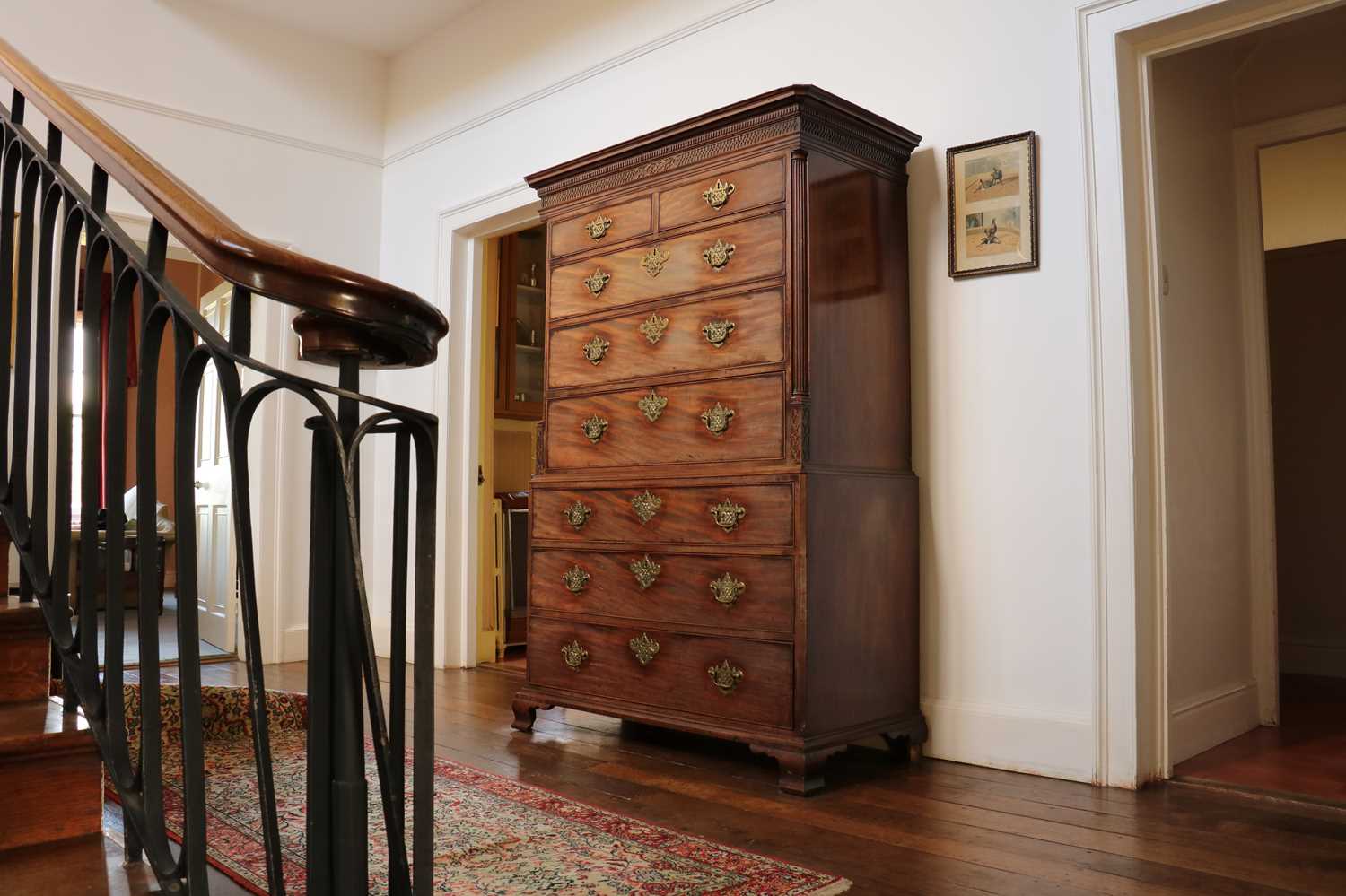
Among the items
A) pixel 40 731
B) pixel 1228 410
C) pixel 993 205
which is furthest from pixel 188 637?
pixel 1228 410

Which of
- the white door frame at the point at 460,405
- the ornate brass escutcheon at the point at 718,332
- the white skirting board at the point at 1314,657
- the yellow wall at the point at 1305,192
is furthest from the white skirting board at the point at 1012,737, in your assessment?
the yellow wall at the point at 1305,192

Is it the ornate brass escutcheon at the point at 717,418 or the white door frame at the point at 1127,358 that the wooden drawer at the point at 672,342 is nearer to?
the ornate brass escutcheon at the point at 717,418

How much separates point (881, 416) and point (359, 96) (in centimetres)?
373

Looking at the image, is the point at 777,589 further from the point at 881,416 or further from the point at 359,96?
the point at 359,96

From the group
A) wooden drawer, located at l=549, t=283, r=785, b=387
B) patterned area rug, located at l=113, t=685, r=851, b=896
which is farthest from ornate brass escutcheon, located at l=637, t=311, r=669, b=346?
patterned area rug, located at l=113, t=685, r=851, b=896

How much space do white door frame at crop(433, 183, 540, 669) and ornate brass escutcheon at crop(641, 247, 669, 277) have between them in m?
1.69

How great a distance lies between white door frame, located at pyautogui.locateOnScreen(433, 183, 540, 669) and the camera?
486 cm

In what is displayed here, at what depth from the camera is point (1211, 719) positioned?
3262 mm

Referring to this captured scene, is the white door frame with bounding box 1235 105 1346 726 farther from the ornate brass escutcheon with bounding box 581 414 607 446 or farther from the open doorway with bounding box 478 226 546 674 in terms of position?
the open doorway with bounding box 478 226 546 674

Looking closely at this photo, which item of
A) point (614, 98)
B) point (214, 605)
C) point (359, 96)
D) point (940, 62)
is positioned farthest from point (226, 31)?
point (940, 62)

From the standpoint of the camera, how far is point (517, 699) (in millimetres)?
3408

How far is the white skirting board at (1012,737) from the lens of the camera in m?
2.81

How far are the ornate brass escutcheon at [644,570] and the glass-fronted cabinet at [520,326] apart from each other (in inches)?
104

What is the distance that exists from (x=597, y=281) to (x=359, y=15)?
2684 millimetres
